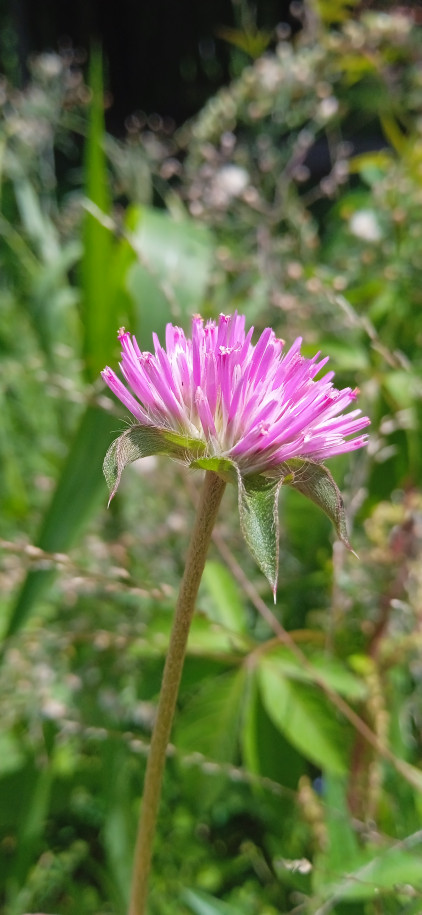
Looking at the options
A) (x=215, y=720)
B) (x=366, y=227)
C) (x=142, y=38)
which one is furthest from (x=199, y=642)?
(x=142, y=38)

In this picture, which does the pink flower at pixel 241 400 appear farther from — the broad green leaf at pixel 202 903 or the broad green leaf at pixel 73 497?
the broad green leaf at pixel 73 497

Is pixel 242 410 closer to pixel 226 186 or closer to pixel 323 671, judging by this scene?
pixel 323 671

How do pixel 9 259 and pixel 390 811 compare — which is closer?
pixel 390 811

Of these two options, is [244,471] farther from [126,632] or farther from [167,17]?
[167,17]

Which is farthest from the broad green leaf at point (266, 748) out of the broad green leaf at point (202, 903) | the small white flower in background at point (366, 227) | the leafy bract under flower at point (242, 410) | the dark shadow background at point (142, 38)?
the dark shadow background at point (142, 38)

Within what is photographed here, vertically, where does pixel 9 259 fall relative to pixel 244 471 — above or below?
above

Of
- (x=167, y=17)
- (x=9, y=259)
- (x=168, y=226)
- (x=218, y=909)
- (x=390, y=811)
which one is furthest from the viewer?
(x=167, y=17)

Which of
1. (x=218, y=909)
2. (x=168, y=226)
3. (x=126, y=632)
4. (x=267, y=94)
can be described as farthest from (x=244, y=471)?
(x=267, y=94)

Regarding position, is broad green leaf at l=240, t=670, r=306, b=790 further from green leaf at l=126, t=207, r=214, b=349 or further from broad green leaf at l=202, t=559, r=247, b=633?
green leaf at l=126, t=207, r=214, b=349
